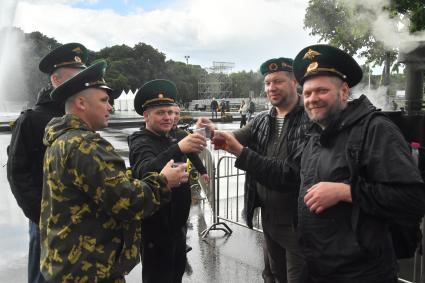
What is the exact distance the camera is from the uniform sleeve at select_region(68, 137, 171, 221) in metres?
2.01

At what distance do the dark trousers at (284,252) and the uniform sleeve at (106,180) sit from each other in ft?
4.44

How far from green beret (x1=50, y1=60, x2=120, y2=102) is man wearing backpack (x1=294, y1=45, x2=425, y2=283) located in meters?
1.22

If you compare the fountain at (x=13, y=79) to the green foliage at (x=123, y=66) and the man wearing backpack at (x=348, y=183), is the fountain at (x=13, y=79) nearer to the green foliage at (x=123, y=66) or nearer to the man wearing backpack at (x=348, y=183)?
the green foliage at (x=123, y=66)

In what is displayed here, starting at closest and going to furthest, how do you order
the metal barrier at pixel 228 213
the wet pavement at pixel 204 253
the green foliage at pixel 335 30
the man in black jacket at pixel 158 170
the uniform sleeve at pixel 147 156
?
the uniform sleeve at pixel 147 156 < the man in black jacket at pixel 158 170 < the metal barrier at pixel 228 213 < the wet pavement at pixel 204 253 < the green foliage at pixel 335 30

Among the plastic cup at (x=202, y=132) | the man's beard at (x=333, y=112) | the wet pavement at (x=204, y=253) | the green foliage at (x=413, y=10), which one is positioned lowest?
the wet pavement at (x=204, y=253)

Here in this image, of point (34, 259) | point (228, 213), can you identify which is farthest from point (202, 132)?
point (228, 213)

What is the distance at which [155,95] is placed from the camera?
3148 mm

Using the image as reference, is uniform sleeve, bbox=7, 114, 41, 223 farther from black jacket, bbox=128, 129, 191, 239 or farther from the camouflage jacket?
the camouflage jacket

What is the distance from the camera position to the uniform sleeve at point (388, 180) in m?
1.82

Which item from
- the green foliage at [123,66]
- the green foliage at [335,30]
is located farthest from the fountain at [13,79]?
the green foliage at [335,30]

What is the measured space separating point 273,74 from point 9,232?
4834 mm

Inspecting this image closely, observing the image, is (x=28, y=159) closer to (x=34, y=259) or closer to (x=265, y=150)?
(x=34, y=259)

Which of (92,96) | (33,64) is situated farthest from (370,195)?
(33,64)

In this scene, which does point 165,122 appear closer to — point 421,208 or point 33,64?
point 421,208
